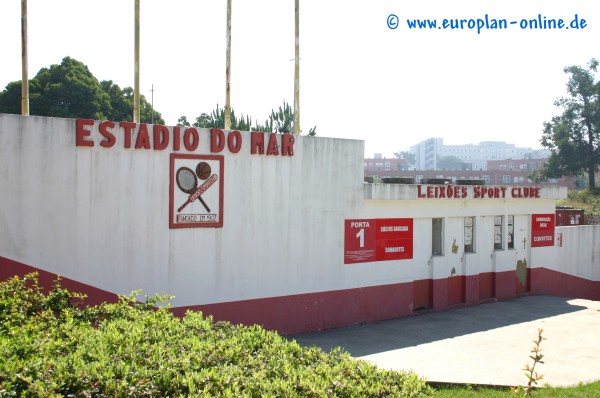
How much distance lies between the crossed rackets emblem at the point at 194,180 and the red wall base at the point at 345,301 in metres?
1.91

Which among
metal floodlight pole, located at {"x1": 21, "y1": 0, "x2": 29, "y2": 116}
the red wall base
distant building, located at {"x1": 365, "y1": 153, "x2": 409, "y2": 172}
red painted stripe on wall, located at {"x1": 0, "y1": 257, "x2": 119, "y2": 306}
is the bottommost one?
the red wall base

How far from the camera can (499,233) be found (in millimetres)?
17234

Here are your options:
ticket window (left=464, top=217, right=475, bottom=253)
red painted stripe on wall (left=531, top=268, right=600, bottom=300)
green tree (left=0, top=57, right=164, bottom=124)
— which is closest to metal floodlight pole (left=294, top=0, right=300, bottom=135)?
ticket window (left=464, top=217, right=475, bottom=253)

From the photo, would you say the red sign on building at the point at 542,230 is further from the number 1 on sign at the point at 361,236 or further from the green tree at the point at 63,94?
the green tree at the point at 63,94

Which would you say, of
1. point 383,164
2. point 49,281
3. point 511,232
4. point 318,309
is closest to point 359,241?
point 318,309

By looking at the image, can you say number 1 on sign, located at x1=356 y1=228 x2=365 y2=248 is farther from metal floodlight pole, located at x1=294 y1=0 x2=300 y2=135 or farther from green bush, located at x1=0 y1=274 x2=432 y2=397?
green bush, located at x1=0 y1=274 x2=432 y2=397

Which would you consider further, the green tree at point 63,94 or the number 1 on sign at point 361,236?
the green tree at point 63,94

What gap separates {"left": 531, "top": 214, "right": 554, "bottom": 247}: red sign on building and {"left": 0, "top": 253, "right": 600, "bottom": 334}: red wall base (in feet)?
2.74

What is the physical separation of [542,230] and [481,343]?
731cm

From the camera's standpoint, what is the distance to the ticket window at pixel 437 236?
15562 millimetres

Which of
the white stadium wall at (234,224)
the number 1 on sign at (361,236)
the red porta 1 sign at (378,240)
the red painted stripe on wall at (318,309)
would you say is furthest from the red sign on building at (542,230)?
the number 1 on sign at (361,236)

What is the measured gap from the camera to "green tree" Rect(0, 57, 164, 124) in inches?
1214

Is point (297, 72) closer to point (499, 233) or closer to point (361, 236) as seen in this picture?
point (361, 236)

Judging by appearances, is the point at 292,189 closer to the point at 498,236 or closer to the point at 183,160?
the point at 183,160
